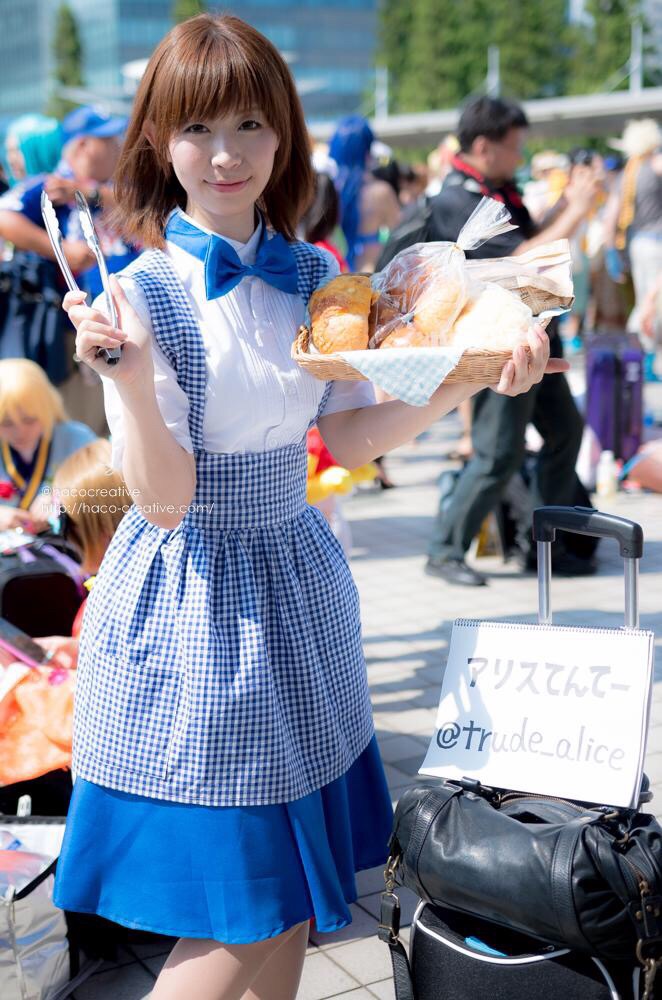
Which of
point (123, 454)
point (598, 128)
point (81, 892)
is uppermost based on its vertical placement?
point (598, 128)

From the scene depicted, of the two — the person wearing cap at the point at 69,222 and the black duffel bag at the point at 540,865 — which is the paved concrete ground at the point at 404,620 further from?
the person wearing cap at the point at 69,222

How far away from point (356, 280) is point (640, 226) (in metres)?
8.62

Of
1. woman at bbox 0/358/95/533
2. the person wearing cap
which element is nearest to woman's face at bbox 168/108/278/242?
woman at bbox 0/358/95/533

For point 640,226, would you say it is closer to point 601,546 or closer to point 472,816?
point 601,546

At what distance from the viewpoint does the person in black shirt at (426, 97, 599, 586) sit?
5344mm

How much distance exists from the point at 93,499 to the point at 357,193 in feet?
15.7

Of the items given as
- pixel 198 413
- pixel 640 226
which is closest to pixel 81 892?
pixel 198 413

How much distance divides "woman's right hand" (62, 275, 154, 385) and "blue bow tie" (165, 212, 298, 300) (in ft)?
0.70

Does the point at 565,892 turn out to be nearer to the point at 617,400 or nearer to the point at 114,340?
the point at 114,340

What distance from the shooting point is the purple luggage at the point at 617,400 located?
748cm

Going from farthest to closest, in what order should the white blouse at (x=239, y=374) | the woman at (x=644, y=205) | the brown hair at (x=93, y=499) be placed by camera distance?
the woman at (x=644, y=205) < the brown hair at (x=93, y=499) < the white blouse at (x=239, y=374)

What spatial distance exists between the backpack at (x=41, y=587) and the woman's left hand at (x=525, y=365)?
1.80 m

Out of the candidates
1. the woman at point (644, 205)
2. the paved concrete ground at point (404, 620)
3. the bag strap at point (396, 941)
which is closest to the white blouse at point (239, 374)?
the bag strap at point (396, 941)

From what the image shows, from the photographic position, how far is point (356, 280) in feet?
6.73
